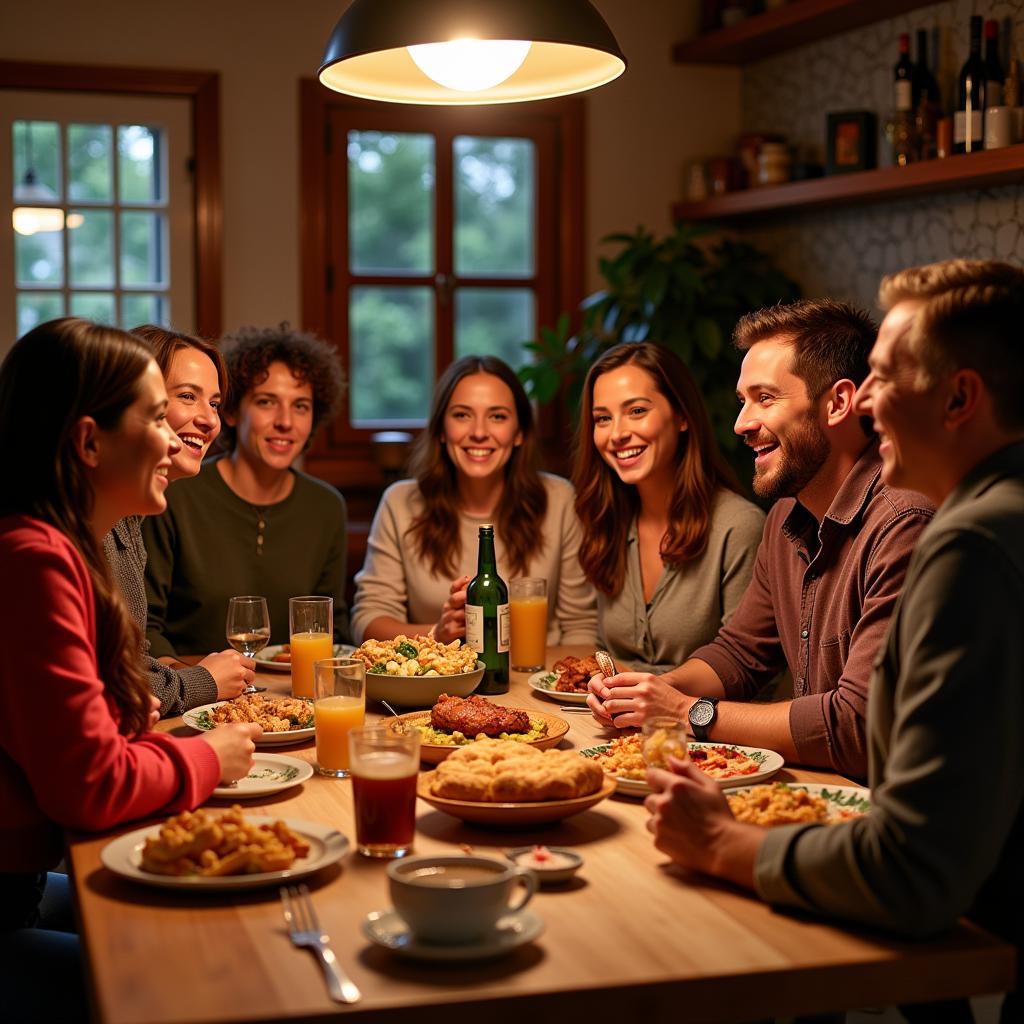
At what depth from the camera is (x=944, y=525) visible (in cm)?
135

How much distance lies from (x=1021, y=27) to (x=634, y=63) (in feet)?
6.29

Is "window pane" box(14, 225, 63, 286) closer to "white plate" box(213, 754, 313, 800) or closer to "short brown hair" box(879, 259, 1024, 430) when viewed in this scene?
"white plate" box(213, 754, 313, 800)

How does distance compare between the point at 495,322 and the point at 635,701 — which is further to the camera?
the point at 495,322

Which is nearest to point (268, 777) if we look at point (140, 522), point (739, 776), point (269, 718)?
point (269, 718)

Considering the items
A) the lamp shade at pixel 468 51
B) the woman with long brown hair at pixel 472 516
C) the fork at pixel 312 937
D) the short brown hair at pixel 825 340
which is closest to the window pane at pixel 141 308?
the woman with long brown hair at pixel 472 516

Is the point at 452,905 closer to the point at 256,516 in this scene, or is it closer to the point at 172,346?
the point at 172,346

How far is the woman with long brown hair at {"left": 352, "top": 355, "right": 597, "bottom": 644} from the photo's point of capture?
3262 mm

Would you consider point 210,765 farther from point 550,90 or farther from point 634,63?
point 634,63

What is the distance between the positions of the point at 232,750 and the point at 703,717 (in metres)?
0.72

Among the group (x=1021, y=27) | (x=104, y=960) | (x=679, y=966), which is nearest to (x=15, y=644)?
(x=104, y=960)

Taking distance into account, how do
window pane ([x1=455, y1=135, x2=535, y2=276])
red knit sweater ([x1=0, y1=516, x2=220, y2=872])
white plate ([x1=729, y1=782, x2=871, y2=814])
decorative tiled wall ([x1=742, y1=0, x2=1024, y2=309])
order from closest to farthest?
1. red knit sweater ([x1=0, y1=516, x2=220, y2=872])
2. white plate ([x1=729, y1=782, x2=871, y2=814])
3. decorative tiled wall ([x1=742, y1=0, x2=1024, y2=309])
4. window pane ([x1=455, y1=135, x2=535, y2=276])

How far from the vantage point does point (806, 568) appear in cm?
228

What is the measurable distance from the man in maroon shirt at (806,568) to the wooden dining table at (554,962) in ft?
1.70

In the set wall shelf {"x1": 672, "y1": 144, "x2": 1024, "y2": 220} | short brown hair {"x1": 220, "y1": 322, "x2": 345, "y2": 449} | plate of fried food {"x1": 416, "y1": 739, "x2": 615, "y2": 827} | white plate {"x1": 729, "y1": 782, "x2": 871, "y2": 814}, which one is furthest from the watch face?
wall shelf {"x1": 672, "y1": 144, "x2": 1024, "y2": 220}
